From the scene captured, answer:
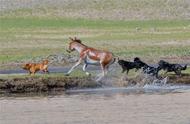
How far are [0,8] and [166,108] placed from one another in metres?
34.3

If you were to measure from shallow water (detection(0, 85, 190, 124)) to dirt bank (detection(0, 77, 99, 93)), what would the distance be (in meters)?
0.44

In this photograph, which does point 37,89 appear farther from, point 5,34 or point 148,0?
point 148,0

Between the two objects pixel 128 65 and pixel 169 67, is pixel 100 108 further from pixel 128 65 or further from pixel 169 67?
pixel 169 67

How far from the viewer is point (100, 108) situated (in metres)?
20.0

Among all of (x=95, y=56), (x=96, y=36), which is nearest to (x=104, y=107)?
(x=95, y=56)

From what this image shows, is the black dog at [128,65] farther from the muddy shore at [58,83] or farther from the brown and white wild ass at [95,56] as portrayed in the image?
the muddy shore at [58,83]

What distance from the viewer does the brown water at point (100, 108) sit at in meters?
18.2

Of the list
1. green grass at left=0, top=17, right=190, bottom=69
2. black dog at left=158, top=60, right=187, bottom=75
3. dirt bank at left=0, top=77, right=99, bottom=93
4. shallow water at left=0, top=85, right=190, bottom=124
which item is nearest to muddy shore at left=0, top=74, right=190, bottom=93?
dirt bank at left=0, top=77, right=99, bottom=93

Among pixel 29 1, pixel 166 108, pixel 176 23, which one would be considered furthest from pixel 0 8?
pixel 166 108

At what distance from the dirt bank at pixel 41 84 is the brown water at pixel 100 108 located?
0.61m

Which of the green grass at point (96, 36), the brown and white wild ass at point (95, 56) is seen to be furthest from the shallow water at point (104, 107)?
the green grass at point (96, 36)

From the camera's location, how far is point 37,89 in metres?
23.3

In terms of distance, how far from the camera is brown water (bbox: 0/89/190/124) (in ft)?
59.6

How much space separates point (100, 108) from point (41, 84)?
12.5 feet
